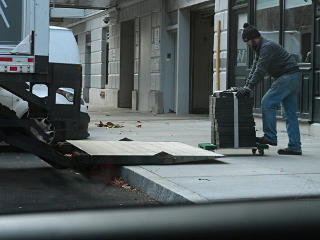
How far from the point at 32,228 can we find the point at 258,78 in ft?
26.5

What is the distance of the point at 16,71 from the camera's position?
6.84 metres

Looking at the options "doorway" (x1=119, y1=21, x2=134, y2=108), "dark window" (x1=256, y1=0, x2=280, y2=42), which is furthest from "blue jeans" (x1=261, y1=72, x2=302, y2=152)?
"doorway" (x1=119, y1=21, x2=134, y2=108)

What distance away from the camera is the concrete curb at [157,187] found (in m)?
5.46

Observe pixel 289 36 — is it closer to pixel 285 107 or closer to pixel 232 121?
pixel 285 107

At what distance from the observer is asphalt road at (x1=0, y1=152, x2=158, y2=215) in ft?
18.9

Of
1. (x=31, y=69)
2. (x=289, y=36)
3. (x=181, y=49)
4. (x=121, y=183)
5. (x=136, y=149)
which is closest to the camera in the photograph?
(x=31, y=69)

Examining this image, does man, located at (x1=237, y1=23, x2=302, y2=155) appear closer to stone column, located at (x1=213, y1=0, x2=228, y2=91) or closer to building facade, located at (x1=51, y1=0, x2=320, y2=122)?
building facade, located at (x1=51, y1=0, x2=320, y2=122)

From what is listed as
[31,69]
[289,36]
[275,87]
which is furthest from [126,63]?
[31,69]

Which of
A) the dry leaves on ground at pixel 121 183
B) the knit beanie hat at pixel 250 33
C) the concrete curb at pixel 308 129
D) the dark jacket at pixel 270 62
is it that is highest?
the knit beanie hat at pixel 250 33

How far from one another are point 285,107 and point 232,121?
775 mm

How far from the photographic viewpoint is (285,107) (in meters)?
8.78

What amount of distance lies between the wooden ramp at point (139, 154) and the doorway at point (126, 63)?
55.7 feet

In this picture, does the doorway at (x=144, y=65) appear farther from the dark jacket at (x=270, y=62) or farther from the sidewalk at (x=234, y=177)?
the dark jacket at (x=270, y=62)

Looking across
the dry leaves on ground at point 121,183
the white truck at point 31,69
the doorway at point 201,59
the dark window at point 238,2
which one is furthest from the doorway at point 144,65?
the white truck at point 31,69
